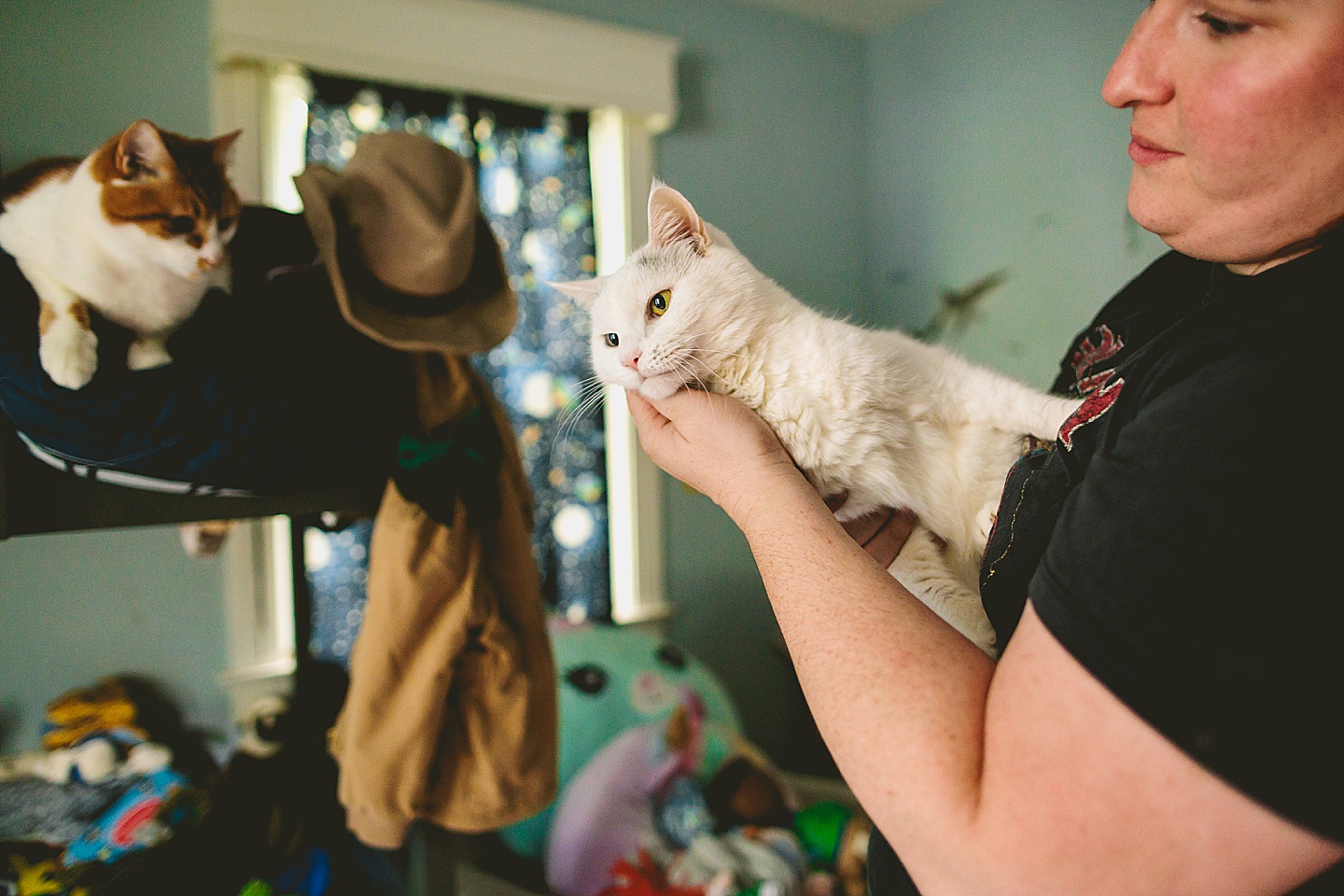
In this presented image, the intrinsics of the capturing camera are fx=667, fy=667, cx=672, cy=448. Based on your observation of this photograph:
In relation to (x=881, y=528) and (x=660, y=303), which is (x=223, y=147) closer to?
(x=660, y=303)

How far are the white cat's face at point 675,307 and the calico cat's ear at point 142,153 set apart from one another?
0.58m

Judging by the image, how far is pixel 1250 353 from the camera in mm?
372

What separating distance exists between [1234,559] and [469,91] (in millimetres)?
2215

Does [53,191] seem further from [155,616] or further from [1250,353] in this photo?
[155,616]

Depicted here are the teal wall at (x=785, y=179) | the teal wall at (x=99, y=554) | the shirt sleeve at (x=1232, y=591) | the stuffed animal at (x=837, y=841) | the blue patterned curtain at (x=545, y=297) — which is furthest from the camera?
the blue patterned curtain at (x=545, y=297)

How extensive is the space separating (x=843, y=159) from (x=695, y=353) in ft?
6.01

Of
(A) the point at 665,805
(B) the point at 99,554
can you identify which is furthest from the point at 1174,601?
(B) the point at 99,554

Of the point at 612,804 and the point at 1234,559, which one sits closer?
the point at 1234,559

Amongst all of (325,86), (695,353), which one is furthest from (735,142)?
(695,353)

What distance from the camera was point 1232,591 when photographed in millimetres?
Result: 329

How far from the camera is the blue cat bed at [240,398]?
741 mm

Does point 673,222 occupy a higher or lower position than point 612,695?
higher

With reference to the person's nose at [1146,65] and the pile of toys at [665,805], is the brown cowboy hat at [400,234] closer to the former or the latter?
the person's nose at [1146,65]

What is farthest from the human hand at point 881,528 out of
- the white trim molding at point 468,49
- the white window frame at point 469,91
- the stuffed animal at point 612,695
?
the white trim molding at point 468,49
